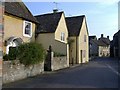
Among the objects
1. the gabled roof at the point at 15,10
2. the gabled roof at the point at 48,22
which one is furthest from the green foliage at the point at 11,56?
the gabled roof at the point at 48,22

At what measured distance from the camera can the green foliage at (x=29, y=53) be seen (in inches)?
659

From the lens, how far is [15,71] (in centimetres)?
1541

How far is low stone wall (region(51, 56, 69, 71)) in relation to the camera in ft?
79.4

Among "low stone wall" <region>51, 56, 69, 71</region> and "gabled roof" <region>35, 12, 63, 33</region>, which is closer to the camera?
"low stone wall" <region>51, 56, 69, 71</region>

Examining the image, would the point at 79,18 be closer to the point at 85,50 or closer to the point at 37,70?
Answer: the point at 85,50

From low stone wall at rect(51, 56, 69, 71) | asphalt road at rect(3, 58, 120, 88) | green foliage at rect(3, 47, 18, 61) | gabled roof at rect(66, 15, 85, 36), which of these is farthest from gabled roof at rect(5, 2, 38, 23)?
gabled roof at rect(66, 15, 85, 36)

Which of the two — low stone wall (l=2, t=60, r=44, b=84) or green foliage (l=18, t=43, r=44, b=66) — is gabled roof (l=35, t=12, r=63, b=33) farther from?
low stone wall (l=2, t=60, r=44, b=84)

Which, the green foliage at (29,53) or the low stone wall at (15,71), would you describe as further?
the green foliage at (29,53)

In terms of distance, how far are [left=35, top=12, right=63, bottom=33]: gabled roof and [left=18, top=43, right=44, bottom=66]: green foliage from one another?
12.2m

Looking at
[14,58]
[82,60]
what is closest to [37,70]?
[14,58]

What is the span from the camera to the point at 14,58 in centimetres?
1628

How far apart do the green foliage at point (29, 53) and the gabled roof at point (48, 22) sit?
12.2 metres

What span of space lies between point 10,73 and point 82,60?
26663 mm

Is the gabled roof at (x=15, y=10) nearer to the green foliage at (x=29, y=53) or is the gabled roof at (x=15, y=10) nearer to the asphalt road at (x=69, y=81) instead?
the green foliage at (x=29, y=53)
